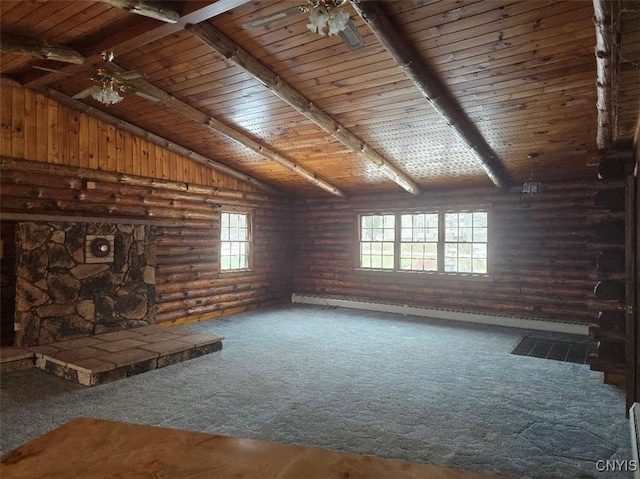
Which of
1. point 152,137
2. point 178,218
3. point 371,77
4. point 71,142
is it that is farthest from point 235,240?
point 371,77

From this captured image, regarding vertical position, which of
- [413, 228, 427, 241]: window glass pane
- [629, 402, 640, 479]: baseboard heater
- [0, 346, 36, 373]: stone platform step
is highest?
[413, 228, 427, 241]: window glass pane

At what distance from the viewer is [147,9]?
371 centimetres

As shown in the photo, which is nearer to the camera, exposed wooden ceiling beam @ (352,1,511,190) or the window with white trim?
exposed wooden ceiling beam @ (352,1,511,190)

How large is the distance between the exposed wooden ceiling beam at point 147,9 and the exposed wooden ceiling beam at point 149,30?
0.35 feet

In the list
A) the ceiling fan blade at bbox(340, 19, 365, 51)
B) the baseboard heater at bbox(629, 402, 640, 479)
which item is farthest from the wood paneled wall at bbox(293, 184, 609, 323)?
the ceiling fan blade at bbox(340, 19, 365, 51)

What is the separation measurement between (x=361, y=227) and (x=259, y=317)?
11.0 feet

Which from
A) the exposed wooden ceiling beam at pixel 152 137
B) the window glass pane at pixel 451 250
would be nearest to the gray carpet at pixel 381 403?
the window glass pane at pixel 451 250

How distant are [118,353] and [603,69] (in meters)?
6.23

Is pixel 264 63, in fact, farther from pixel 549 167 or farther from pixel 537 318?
pixel 537 318

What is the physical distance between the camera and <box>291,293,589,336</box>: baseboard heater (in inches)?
284

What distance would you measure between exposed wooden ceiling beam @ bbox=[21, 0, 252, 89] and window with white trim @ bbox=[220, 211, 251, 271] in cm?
446

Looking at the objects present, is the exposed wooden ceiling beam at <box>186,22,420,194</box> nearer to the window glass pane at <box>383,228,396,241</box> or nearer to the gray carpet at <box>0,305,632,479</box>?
the window glass pane at <box>383,228,396,241</box>

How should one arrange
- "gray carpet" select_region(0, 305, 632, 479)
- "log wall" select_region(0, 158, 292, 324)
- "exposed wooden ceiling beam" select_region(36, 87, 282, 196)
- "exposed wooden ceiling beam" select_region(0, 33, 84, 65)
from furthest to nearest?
"exposed wooden ceiling beam" select_region(36, 87, 282, 196) → "log wall" select_region(0, 158, 292, 324) → "exposed wooden ceiling beam" select_region(0, 33, 84, 65) → "gray carpet" select_region(0, 305, 632, 479)

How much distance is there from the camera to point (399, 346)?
6258 millimetres
